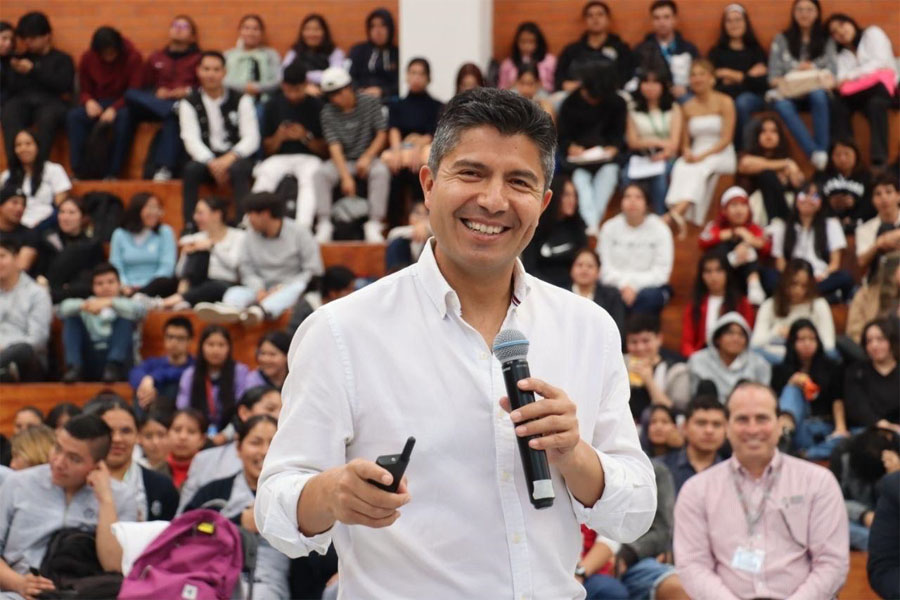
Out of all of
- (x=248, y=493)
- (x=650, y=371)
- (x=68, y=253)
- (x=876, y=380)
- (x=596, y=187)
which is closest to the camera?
(x=248, y=493)

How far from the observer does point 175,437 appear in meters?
7.42

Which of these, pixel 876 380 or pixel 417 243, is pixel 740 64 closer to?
pixel 417 243

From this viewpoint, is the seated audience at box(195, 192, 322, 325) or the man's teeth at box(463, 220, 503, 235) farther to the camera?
the seated audience at box(195, 192, 322, 325)

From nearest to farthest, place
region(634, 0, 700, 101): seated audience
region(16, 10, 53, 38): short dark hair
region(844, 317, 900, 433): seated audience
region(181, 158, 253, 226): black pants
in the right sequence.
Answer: region(844, 317, 900, 433): seated audience < region(181, 158, 253, 226): black pants < region(634, 0, 700, 101): seated audience < region(16, 10, 53, 38): short dark hair

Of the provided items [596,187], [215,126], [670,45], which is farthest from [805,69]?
[215,126]

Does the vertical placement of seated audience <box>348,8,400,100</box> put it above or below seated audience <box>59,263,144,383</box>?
above

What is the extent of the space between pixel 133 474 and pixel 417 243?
11.1ft

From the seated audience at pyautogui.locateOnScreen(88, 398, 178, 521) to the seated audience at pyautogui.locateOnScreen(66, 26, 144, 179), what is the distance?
492 cm

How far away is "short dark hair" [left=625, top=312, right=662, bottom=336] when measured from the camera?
27.8ft

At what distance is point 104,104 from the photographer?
463 inches

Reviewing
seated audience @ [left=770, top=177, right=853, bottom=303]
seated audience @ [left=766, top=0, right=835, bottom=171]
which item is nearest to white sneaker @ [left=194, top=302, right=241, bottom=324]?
seated audience @ [left=770, top=177, right=853, bottom=303]

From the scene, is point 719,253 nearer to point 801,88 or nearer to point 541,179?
point 801,88

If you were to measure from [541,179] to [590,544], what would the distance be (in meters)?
4.49

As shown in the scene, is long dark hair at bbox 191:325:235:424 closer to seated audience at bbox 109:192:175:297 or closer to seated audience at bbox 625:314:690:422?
seated audience at bbox 109:192:175:297
